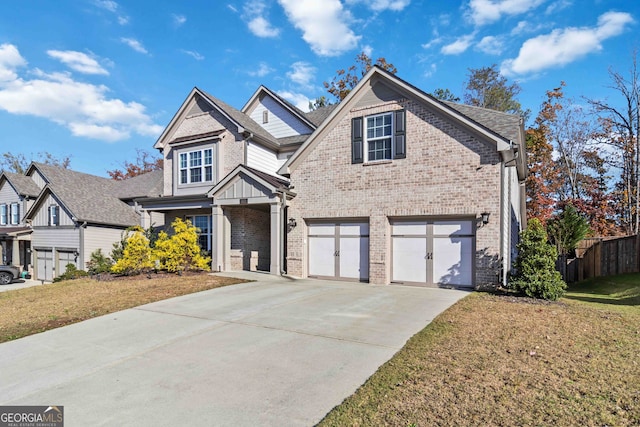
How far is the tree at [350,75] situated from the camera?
2841 cm

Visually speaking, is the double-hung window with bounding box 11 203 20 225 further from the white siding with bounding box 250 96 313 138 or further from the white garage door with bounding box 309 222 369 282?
the white garage door with bounding box 309 222 369 282

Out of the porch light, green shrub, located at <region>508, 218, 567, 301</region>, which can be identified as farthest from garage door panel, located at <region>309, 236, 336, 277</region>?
green shrub, located at <region>508, 218, 567, 301</region>

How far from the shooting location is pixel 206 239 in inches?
680

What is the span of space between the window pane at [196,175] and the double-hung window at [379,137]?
30.1 ft

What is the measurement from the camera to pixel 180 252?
1378 centimetres

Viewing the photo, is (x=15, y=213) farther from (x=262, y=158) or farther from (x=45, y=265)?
(x=262, y=158)

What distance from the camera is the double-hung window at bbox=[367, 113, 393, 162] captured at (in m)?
12.0

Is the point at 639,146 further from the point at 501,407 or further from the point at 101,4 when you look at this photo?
the point at 101,4

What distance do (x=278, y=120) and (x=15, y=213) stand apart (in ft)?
71.8

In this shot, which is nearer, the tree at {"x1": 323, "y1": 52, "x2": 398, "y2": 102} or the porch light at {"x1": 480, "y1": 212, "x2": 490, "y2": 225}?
the porch light at {"x1": 480, "y1": 212, "x2": 490, "y2": 225}

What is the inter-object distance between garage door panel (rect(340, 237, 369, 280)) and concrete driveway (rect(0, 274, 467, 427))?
11.8 ft

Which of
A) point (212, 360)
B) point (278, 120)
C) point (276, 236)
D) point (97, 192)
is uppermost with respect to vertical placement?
point (278, 120)

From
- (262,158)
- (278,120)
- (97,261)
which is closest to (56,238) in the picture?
(97,261)

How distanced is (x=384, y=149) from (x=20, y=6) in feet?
43.1
